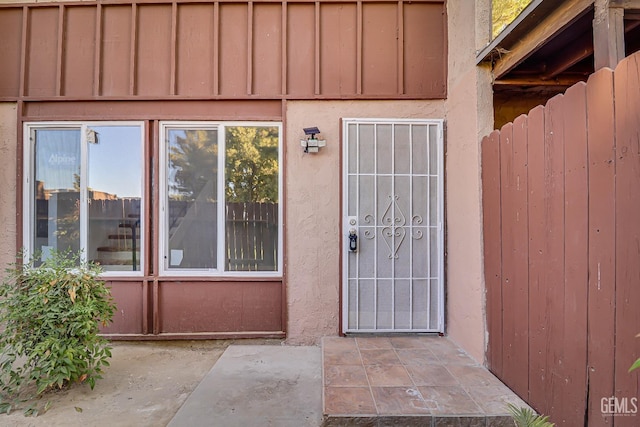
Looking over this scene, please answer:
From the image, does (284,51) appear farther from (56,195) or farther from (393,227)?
(56,195)

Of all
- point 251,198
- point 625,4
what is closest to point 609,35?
point 625,4

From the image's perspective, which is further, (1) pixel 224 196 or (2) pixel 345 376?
(1) pixel 224 196

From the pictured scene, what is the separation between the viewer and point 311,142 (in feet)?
11.7

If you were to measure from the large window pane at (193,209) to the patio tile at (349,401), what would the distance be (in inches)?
78.4

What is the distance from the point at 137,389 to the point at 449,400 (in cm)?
240

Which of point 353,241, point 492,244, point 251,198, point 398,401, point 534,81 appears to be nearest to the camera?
point 398,401

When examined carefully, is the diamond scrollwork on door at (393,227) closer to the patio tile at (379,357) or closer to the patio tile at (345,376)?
the patio tile at (379,357)

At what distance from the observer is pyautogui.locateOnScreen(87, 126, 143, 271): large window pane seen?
3.75 m

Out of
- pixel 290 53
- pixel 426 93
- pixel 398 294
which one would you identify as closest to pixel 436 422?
pixel 398 294

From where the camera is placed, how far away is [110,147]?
378 centimetres

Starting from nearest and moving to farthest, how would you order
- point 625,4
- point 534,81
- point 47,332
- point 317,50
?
point 625,4 → point 47,332 → point 534,81 → point 317,50

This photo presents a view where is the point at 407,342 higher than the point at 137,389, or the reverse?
the point at 407,342

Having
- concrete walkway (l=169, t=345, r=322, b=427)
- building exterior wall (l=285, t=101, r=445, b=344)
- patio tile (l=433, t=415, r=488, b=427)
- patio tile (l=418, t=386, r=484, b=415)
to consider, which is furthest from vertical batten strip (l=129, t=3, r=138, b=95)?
patio tile (l=433, t=415, r=488, b=427)

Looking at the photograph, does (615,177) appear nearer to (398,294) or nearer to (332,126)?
(398,294)
